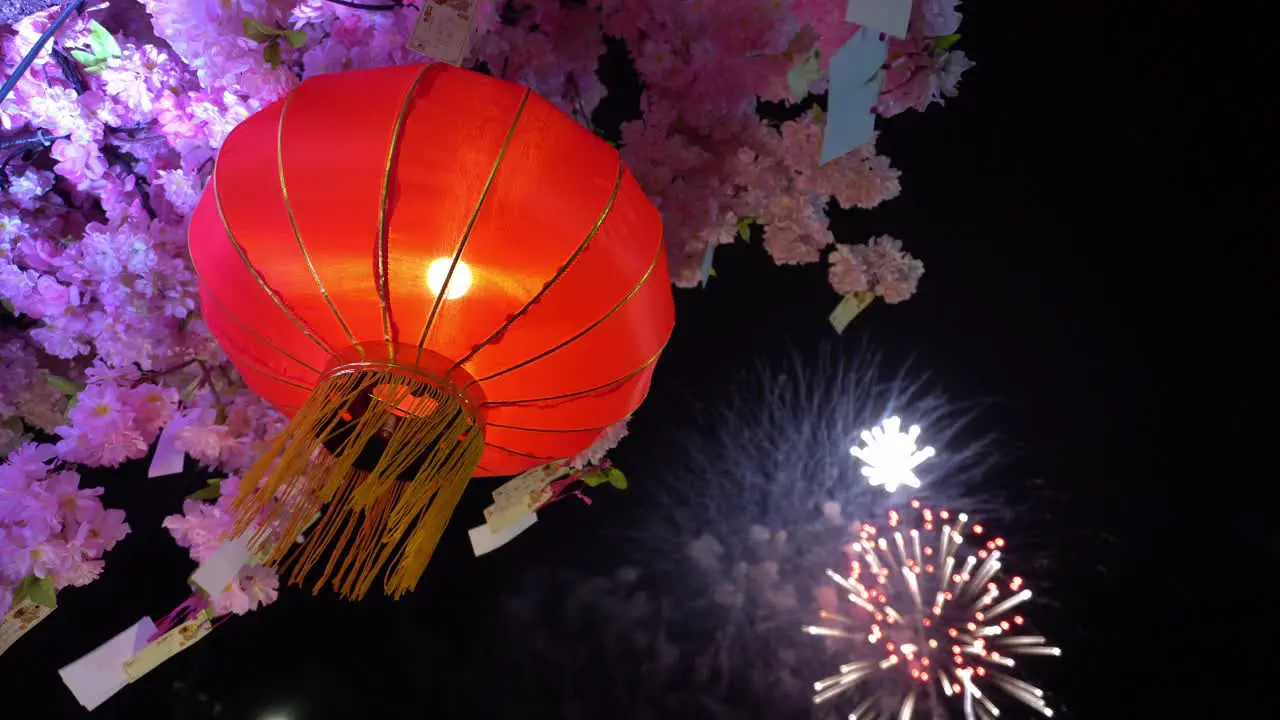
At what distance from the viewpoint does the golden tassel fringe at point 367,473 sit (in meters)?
1.06

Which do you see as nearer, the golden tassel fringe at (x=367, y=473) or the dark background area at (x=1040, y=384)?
the golden tassel fringe at (x=367, y=473)

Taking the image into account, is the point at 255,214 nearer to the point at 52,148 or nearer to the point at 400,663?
the point at 52,148

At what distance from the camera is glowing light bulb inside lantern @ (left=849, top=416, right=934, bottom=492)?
10.5ft

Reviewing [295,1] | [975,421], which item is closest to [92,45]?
[295,1]

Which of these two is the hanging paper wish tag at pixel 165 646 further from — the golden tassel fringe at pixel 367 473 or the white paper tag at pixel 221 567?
the golden tassel fringe at pixel 367 473

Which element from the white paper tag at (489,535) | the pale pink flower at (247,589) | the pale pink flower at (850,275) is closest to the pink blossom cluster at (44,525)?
the pale pink flower at (247,589)

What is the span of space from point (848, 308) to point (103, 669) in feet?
6.56

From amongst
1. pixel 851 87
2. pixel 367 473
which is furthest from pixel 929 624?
pixel 367 473

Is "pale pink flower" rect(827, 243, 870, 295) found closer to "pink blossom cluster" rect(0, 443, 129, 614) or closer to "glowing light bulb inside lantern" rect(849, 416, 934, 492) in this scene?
"glowing light bulb inside lantern" rect(849, 416, 934, 492)

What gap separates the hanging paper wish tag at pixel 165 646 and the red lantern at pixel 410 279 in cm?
92

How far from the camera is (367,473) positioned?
3.73ft

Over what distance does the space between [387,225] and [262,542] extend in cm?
51

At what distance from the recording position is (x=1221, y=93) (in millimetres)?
2447

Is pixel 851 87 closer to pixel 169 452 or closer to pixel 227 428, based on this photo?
pixel 227 428
